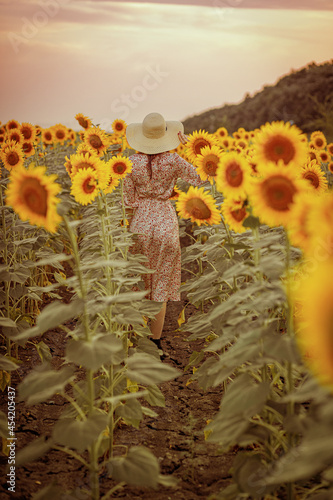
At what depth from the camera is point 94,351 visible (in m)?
1.66

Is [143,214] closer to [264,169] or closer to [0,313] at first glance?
[0,313]

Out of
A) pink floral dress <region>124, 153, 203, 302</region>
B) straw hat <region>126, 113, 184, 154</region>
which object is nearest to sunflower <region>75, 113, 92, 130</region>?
straw hat <region>126, 113, 184, 154</region>

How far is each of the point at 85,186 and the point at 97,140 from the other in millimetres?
1043

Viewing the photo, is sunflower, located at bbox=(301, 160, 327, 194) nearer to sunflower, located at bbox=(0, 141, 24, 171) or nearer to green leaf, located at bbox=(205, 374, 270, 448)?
green leaf, located at bbox=(205, 374, 270, 448)

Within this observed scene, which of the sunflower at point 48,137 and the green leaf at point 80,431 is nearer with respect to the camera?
the green leaf at point 80,431

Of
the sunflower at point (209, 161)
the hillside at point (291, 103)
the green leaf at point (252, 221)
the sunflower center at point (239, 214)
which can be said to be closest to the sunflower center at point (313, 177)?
the sunflower at point (209, 161)

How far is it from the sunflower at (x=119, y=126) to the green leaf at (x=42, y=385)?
3.81 meters

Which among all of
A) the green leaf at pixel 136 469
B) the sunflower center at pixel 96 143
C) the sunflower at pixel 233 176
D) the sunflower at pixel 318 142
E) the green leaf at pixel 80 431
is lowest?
the green leaf at pixel 136 469

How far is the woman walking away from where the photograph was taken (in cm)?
395

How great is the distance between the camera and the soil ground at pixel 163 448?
236 centimetres

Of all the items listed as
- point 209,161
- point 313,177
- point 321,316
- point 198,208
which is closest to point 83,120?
point 209,161

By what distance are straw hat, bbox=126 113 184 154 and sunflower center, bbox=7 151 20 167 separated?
36.1 inches

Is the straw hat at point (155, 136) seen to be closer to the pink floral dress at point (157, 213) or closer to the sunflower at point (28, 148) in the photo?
the pink floral dress at point (157, 213)

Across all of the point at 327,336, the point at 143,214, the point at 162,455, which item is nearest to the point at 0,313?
the point at 143,214
